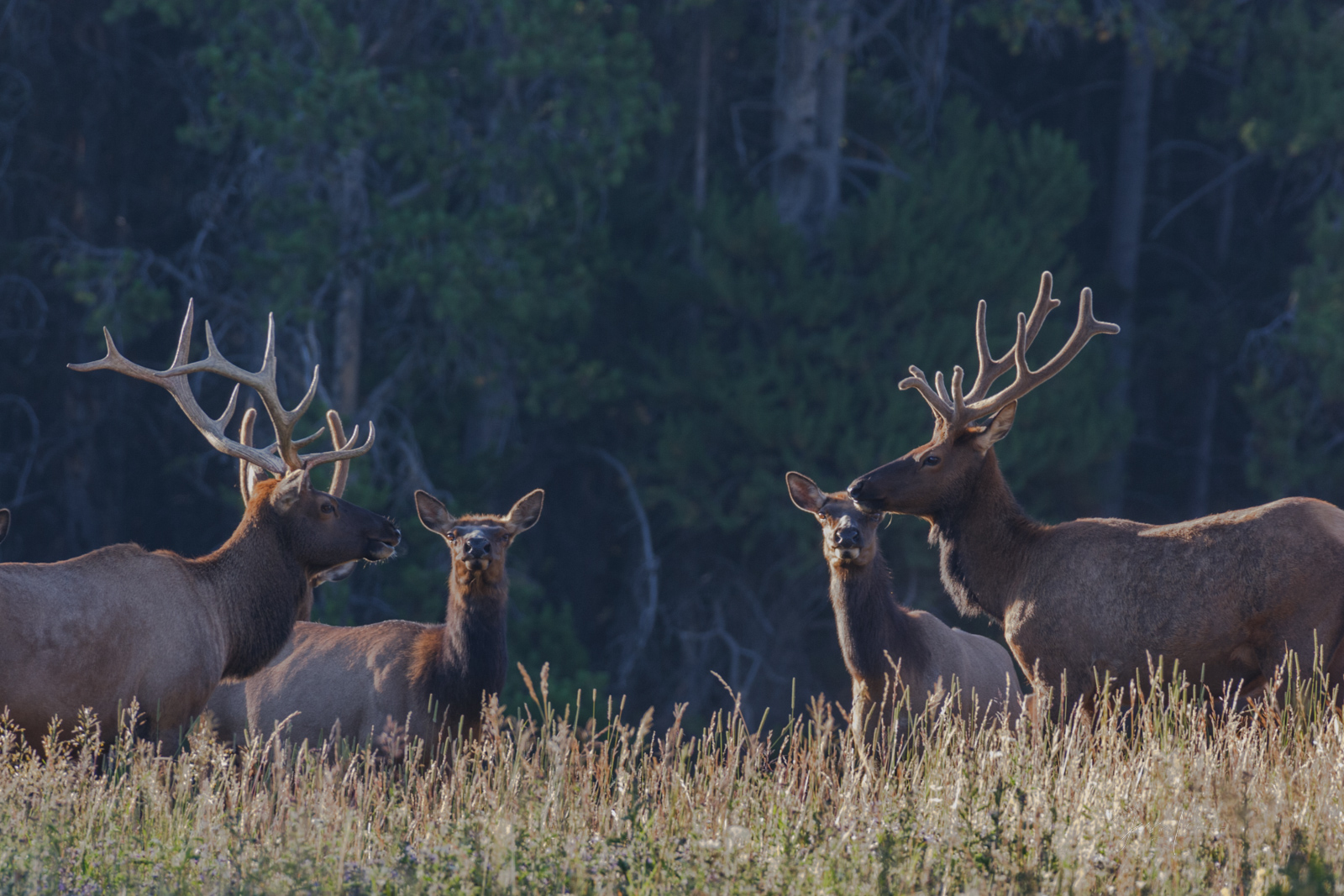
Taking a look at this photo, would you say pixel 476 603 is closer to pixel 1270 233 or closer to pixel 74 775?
pixel 74 775

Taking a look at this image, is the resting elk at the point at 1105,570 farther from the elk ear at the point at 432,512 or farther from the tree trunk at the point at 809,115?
the tree trunk at the point at 809,115

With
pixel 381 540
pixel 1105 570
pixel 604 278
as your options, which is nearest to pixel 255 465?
pixel 381 540

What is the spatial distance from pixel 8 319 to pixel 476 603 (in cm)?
1133

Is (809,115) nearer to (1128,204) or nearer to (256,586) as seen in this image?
(1128,204)

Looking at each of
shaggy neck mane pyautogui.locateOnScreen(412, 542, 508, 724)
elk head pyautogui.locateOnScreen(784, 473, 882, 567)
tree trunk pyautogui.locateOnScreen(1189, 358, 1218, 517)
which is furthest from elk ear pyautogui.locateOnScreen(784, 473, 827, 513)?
tree trunk pyautogui.locateOnScreen(1189, 358, 1218, 517)

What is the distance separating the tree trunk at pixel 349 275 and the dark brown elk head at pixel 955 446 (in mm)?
8895

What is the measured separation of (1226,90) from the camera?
20.8m

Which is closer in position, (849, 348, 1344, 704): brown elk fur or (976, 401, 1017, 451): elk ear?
(849, 348, 1344, 704): brown elk fur

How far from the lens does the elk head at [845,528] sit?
743 cm

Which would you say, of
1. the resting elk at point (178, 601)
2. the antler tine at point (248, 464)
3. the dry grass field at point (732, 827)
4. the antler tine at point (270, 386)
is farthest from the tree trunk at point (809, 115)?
the dry grass field at point (732, 827)

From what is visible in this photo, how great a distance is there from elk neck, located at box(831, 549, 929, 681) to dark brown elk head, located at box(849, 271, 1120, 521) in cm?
36

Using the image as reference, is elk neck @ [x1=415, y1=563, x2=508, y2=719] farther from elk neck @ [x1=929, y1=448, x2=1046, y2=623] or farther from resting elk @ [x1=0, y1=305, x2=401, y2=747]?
elk neck @ [x1=929, y1=448, x2=1046, y2=623]

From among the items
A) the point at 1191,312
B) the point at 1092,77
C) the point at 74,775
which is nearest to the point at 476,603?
the point at 74,775

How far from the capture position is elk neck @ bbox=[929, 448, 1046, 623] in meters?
7.23
